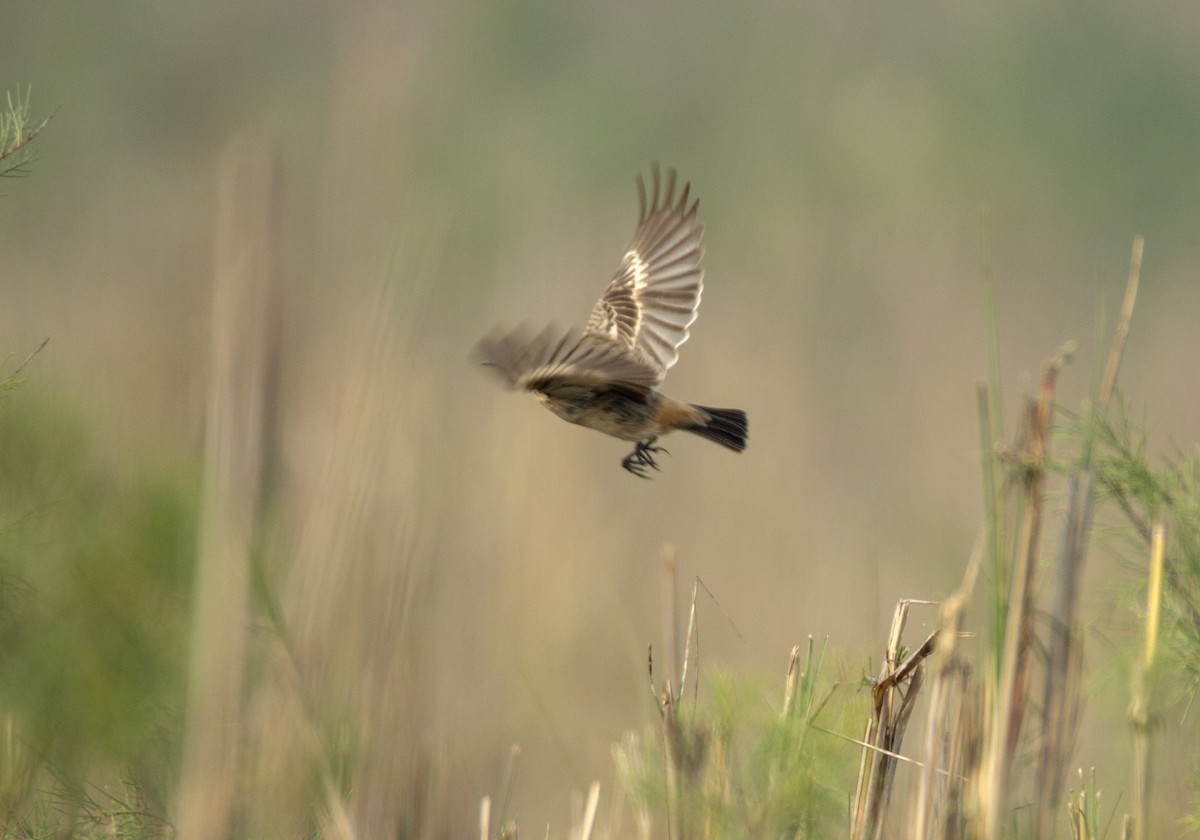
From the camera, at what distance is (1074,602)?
177cm

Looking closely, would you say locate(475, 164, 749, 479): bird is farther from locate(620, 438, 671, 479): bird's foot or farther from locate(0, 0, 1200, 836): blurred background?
locate(0, 0, 1200, 836): blurred background

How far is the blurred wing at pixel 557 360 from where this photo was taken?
213cm

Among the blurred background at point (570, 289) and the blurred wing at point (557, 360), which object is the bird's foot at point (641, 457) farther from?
the blurred background at point (570, 289)

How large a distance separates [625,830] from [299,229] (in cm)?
330

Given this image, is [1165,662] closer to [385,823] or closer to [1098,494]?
[1098,494]

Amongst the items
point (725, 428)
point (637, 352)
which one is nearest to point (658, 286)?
point (637, 352)

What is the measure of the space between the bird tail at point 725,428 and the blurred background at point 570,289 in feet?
1.99

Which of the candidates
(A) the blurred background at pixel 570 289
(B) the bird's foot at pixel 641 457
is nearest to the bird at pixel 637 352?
(B) the bird's foot at pixel 641 457

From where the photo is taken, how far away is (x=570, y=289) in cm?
556

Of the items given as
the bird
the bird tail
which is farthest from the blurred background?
the bird tail

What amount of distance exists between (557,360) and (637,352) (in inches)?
28.7

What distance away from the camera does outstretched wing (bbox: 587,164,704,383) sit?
3.10 meters

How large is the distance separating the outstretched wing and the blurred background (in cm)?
43

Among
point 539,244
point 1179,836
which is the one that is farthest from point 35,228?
point 1179,836
